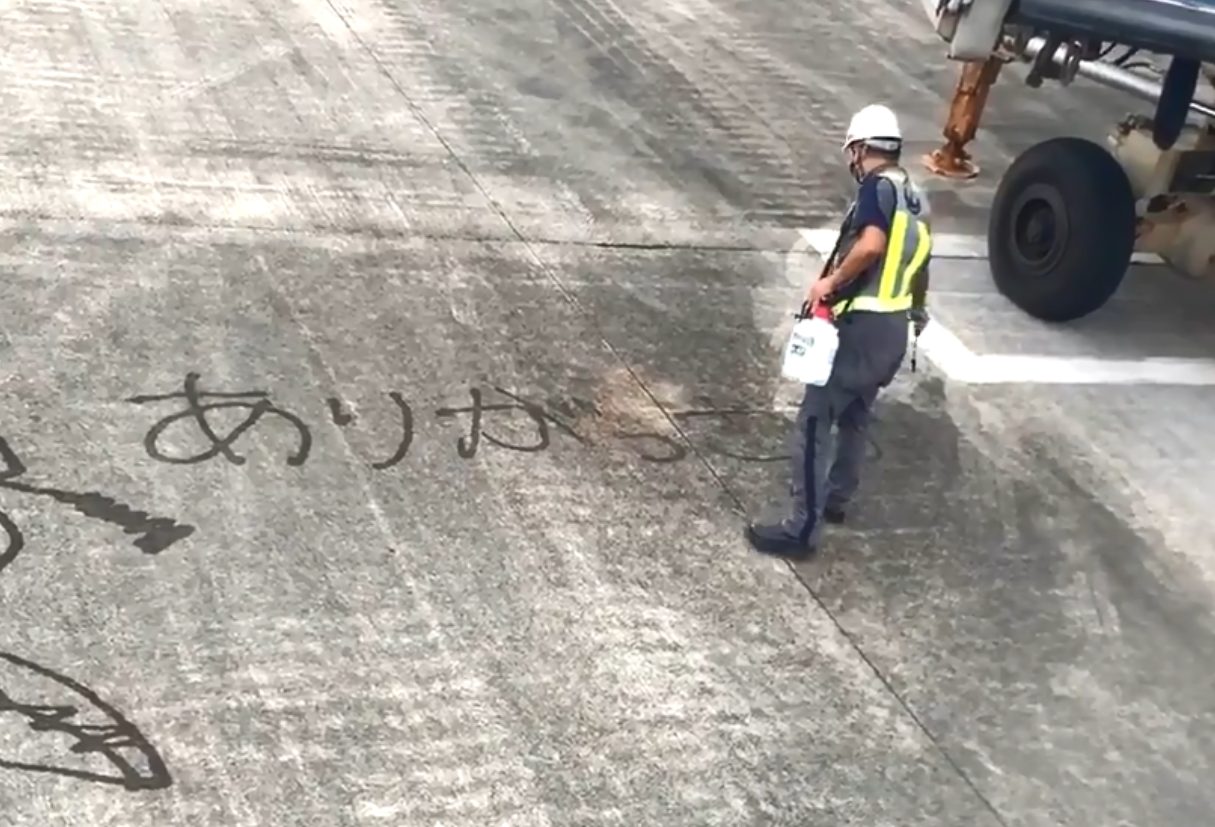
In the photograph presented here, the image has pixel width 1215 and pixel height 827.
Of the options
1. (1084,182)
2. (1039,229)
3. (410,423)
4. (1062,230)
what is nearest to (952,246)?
(1039,229)

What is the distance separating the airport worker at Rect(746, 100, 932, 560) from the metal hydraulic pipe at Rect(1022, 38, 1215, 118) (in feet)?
9.10

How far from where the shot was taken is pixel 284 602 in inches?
199

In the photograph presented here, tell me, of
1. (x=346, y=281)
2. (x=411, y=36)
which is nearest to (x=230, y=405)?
(x=346, y=281)

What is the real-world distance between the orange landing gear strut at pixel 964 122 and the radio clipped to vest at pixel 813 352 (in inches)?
176

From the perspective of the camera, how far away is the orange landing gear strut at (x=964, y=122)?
9328 millimetres

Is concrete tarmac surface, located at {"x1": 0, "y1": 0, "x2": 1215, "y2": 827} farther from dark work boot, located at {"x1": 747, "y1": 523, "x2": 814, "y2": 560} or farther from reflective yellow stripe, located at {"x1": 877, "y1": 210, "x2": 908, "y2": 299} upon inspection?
reflective yellow stripe, located at {"x1": 877, "y1": 210, "x2": 908, "y2": 299}

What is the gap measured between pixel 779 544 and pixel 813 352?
0.81 meters

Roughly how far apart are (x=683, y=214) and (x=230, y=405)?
3240mm

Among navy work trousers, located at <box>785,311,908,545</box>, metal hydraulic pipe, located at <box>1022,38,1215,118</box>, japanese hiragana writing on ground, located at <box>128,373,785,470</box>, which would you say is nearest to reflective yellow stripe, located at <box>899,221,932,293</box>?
navy work trousers, located at <box>785,311,908,545</box>

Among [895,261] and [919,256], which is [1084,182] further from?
[895,261]

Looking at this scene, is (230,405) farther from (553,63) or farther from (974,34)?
(553,63)

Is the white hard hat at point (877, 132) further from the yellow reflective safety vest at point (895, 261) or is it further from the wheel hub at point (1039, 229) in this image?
the wheel hub at point (1039, 229)

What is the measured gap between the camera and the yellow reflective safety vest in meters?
5.35

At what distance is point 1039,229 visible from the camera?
793 centimetres
